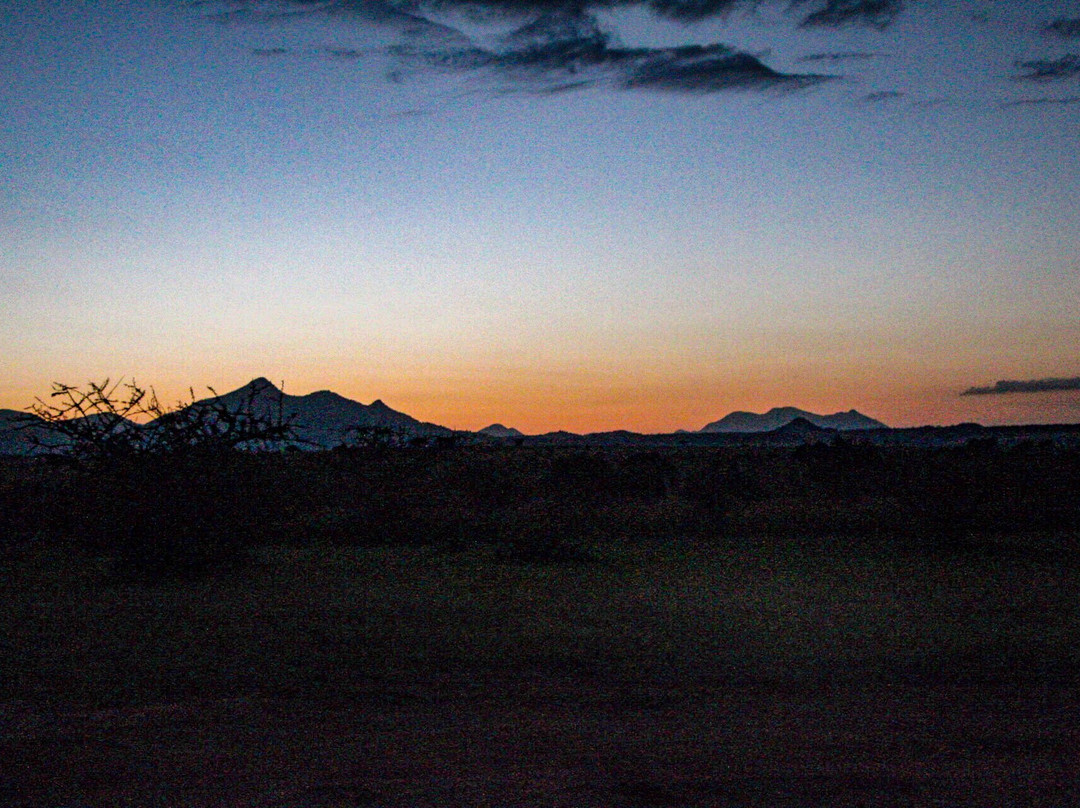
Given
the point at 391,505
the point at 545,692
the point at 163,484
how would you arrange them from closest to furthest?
the point at 545,692 < the point at 163,484 < the point at 391,505

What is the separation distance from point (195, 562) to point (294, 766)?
9355 mm

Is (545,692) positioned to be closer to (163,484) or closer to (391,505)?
(163,484)

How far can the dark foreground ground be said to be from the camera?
5.27 m

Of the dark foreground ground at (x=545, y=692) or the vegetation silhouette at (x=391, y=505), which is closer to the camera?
the dark foreground ground at (x=545, y=692)

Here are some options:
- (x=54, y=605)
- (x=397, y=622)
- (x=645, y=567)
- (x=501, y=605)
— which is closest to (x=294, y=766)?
(x=397, y=622)

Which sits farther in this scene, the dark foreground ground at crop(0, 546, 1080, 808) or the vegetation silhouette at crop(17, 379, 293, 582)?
the vegetation silhouette at crop(17, 379, 293, 582)

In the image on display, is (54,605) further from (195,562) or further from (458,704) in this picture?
Result: (458,704)

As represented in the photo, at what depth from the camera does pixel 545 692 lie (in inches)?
293

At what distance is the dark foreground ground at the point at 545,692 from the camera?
5.27m

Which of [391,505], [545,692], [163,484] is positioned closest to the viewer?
[545,692]

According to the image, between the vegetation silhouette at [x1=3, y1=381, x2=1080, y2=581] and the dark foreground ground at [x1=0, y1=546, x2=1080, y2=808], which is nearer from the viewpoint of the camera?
the dark foreground ground at [x1=0, y1=546, x2=1080, y2=808]

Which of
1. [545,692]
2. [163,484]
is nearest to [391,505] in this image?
[163,484]

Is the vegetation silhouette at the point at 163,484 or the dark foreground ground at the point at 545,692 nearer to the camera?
the dark foreground ground at the point at 545,692

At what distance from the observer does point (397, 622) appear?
34.5ft
